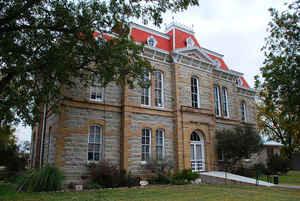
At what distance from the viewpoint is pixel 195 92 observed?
22047mm

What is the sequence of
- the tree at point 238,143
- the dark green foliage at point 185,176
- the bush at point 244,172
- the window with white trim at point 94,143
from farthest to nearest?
1. the bush at point 244,172
2. the tree at point 238,143
3. the dark green foliage at point 185,176
4. the window with white trim at point 94,143

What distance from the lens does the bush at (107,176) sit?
14789 millimetres

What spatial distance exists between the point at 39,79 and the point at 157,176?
32.8ft

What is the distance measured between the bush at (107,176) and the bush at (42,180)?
7.12 feet

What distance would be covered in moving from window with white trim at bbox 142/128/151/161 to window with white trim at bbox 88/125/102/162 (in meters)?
3.22

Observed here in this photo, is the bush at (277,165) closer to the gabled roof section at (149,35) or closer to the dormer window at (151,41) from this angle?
the gabled roof section at (149,35)

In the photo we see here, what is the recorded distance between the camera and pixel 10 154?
2100 cm

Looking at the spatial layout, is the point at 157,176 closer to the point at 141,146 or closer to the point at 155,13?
the point at 141,146

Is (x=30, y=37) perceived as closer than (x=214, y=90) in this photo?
Yes

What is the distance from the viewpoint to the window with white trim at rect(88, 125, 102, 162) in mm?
16328

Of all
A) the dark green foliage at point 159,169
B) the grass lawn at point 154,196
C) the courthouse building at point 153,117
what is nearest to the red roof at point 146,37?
the courthouse building at point 153,117

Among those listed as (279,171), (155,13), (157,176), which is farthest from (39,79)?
(279,171)

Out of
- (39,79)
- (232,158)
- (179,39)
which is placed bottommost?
(232,158)

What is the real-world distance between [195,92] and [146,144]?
6.88 meters
